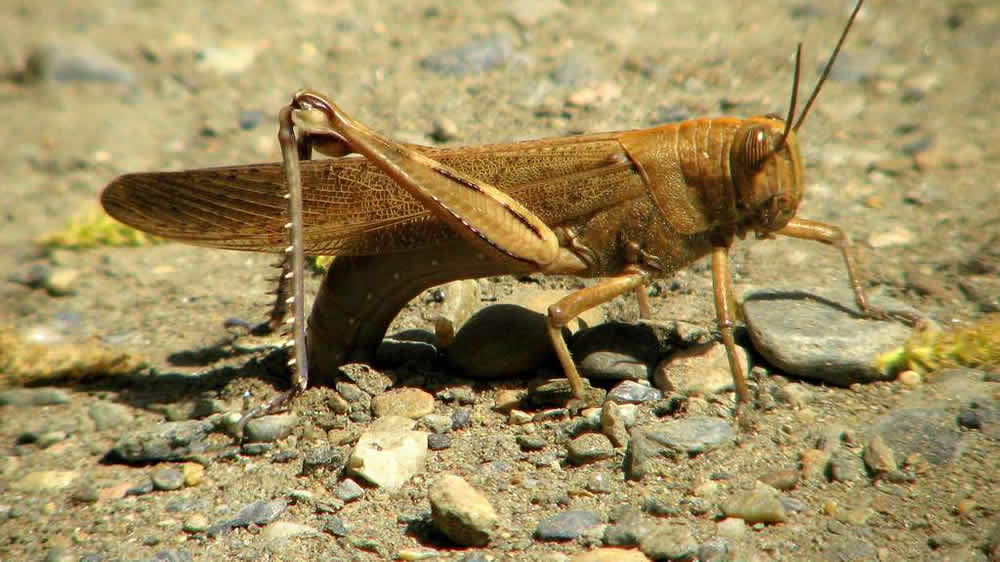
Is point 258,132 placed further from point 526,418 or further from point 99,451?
point 526,418

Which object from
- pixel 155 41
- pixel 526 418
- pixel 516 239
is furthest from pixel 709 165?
pixel 155 41

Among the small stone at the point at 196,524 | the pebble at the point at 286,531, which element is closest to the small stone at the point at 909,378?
the pebble at the point at 286,531

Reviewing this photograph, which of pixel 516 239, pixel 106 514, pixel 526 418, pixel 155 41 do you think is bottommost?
pixel 106 514

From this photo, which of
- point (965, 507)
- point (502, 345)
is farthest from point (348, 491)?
point (965, 507)

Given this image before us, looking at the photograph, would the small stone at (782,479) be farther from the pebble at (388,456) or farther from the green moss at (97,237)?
the green moss at (97,237)

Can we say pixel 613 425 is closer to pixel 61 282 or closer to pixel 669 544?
pixel 669 544
